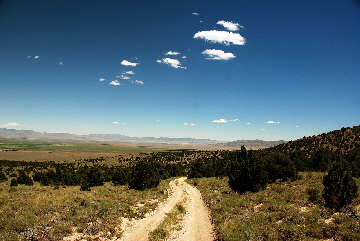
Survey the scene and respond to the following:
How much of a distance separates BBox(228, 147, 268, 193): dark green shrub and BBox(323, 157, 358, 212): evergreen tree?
11277 millimetres

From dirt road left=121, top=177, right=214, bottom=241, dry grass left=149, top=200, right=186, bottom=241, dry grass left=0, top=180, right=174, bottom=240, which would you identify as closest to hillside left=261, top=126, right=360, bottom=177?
dirt road left=121, top=177, right=214, bottom=241

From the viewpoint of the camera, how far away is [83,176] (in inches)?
1981

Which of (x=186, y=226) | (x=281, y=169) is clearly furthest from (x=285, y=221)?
(x=281, y=169)

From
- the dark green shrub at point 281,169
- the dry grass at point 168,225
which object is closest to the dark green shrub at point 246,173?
the dark green shrub at point 281,169

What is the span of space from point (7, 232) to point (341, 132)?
94.5 meters

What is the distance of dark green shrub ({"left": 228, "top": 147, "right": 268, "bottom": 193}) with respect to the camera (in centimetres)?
2844

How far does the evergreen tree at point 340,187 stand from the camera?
16.6m

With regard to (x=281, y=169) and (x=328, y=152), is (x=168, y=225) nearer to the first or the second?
(x=281, y=169)

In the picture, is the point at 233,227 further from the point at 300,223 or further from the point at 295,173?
the point at 295,173

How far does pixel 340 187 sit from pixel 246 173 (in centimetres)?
Result: 1259

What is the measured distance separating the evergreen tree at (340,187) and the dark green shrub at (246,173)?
37.0 ft

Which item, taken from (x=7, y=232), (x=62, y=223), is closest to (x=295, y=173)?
(x=62, y=223)

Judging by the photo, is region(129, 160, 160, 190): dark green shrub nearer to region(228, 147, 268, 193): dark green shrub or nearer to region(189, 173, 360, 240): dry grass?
region(228, 147, 268, 193): dark green shrub

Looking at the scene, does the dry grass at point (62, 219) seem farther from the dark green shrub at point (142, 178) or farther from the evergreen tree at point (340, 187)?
the evergreen tree at point (340, 187)
